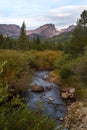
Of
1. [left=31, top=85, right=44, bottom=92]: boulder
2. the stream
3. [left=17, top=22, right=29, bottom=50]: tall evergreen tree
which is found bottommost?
the stream

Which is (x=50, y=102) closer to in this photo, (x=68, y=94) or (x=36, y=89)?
(x=68, y=94)

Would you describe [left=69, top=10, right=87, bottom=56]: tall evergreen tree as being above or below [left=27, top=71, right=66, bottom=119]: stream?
above

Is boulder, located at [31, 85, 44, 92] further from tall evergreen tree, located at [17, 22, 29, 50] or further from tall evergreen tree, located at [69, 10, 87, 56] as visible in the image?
tall evergreen tree, located at [17, 22, 29, 50]

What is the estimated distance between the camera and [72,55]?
50188mm

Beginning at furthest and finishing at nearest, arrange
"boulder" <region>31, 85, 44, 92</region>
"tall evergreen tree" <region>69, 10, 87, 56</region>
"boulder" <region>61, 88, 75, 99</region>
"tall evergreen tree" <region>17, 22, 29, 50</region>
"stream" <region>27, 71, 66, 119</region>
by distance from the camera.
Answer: "tall evergreen tree" <region>17, 22, 29, 50</region>, "tall evergreen tree" <region>69, 10, 87, 56</region>, "boulder" <region>31, 85, 44, 92</region>, "boulder" <region>61, 88, 75, 99</region>, "stream" <region>27, 71, 66, 119</region>

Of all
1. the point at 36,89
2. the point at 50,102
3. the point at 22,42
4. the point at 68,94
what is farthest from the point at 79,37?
the point at 50,102

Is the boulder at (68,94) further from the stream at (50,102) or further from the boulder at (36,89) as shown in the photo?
the boulder at (36,89)

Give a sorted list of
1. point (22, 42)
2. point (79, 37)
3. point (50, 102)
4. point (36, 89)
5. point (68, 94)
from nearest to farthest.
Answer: point (50, 102), point (68, 94), point (36, 89), point (79, 37), point (22, 42)

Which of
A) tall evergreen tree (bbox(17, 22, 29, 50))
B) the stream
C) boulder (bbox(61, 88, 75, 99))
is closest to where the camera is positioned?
the stream

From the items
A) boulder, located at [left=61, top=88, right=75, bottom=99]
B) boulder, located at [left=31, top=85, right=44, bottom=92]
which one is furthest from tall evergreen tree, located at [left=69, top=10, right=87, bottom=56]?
boulder, located at [left=61, top=88, right=75, bottom=99]

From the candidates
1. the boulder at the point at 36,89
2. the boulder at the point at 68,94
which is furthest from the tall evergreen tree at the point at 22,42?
the boulder at the point at 68,94

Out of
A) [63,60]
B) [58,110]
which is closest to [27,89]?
[58,110]

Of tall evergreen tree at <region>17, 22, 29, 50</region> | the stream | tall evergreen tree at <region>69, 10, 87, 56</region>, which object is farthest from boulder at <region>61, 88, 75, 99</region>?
tall evergreen tree at <region>17, 22, 29, 50</region>

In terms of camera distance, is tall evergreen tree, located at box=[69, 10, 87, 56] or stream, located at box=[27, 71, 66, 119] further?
tall evergreen tree, located at box=[69, 10, 87, 56]
